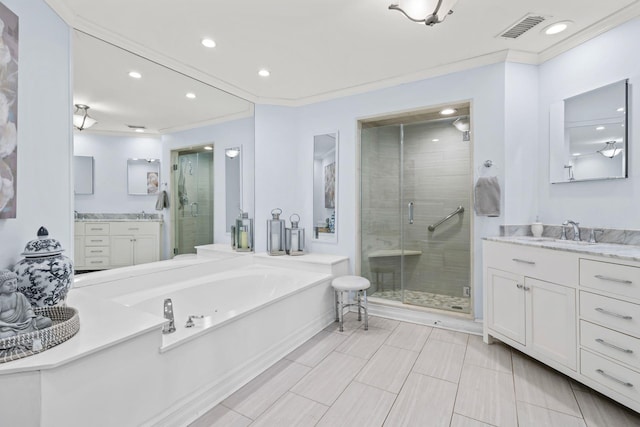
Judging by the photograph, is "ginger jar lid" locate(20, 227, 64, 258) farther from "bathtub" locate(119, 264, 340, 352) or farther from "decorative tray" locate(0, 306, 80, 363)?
"bathtub" locate(119, 264, 340, 352)

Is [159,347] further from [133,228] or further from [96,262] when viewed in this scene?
[133,228]

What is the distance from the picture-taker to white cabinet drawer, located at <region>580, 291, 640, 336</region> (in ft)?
5.17

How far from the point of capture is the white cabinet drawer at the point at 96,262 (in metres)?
2.16

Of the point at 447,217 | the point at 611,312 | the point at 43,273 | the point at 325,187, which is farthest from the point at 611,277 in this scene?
the point at 43,273

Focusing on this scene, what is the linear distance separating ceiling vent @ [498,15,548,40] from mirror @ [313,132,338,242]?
1.79 meters

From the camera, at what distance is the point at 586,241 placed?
226 centimetres

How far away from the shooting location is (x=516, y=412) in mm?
1700

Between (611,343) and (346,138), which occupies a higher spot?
(346,138)

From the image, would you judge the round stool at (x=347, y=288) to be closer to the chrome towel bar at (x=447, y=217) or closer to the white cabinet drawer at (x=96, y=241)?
the chrome towel bar at (x=447, y=217)

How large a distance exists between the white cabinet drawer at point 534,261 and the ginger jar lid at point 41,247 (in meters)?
2.94

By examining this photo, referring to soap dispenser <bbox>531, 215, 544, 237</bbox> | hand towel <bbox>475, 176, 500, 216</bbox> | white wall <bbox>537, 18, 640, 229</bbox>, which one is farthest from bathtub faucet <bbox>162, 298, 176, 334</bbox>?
white wall <bbox>537, 18, 640, 229</bbox>

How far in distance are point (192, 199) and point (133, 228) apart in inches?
25.4

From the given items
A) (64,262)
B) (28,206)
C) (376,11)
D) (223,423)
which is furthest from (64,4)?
(223,423)

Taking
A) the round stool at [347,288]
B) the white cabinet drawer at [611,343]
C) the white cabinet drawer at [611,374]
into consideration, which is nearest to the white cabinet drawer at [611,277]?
the white cabinet drawer at [611,343]
